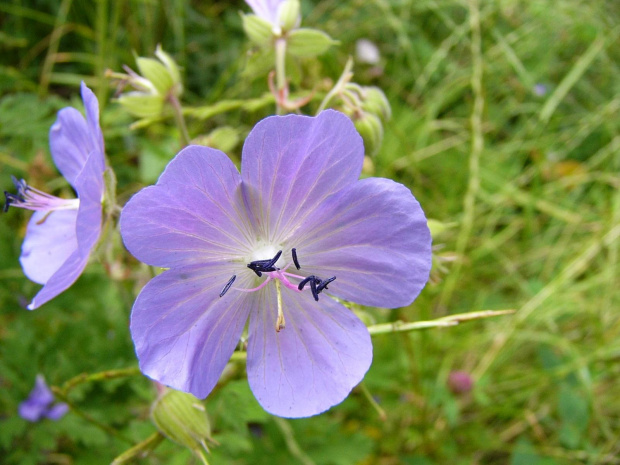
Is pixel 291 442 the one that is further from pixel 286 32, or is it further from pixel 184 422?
pixel 286 32

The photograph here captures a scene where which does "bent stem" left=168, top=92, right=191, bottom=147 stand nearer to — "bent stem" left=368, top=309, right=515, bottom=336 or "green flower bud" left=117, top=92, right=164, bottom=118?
"green flower bud" left=117, top=92, right=164, bottom=118

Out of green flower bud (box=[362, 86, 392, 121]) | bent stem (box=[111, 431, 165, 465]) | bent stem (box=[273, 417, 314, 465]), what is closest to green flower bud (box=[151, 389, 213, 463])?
bent stem (box=[111, 431, 165, 465])

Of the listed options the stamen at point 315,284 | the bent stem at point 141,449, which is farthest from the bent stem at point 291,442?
the stamen at point 315,284

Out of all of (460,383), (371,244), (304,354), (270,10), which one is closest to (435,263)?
(371,244)

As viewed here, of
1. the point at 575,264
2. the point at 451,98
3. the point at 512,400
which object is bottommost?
the point at 512,400

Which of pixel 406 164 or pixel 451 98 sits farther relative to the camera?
pixel 451 98

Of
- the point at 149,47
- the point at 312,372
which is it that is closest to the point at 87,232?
the point at 312,372

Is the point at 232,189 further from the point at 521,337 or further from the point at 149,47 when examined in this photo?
the point at 149,47
